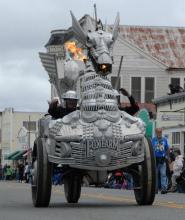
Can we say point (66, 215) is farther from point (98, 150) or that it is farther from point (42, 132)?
point (42, 132)

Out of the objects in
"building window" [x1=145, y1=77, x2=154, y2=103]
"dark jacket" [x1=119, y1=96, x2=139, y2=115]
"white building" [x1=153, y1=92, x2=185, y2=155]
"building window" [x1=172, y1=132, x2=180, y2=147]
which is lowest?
"dark jacket" [x1=119, y1=96, x2=139, y2=115]

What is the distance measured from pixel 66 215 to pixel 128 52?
44.0m

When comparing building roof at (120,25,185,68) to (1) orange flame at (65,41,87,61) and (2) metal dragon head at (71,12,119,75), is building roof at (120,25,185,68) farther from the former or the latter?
(2) metal dragon head at (71,12,119,75)

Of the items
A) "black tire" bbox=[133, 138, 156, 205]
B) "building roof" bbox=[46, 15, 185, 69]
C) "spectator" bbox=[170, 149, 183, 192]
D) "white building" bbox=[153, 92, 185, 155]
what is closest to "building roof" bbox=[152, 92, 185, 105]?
"white building" bbox=[153, 92, 185, 155]

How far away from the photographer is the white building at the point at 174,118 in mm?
38406

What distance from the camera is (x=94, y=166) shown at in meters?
12.7

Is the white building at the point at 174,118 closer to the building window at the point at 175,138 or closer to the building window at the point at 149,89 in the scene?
the building window at the point at 175,138

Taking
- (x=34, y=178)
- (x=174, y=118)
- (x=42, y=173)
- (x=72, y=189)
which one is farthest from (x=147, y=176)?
(x=174, y=118)

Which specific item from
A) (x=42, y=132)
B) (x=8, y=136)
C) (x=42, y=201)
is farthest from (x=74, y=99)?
(x=8, y=136)

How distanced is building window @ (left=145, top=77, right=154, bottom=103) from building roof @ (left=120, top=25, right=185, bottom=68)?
152 cm

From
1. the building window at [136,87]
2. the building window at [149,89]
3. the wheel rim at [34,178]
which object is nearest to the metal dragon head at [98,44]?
the wheel rim at [34,178]

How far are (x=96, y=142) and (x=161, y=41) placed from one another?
44207mm

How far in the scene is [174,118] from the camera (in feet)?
126

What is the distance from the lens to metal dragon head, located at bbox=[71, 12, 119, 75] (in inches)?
517
